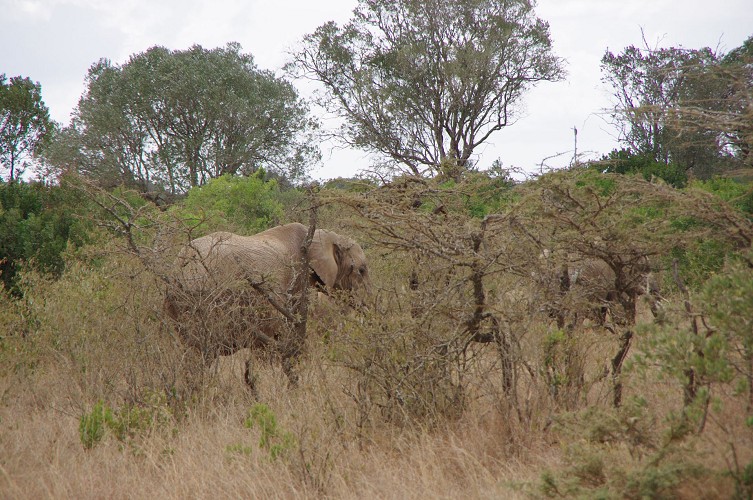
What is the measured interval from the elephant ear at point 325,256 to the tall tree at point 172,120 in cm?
1845

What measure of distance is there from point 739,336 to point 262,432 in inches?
130

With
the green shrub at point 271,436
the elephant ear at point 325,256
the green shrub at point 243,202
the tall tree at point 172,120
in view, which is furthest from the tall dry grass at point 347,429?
the tall tree at point 172,120

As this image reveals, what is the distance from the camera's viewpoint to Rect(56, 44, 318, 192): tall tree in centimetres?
2778

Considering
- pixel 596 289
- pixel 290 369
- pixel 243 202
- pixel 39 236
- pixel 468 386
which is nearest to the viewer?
pixel 596 289

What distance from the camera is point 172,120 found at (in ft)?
92.7

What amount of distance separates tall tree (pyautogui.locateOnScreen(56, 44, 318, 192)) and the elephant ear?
726 inches

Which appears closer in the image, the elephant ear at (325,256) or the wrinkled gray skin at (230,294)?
the wrinkled gray skin at (230,294)

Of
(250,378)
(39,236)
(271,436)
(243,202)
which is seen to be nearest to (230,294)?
(250,378)

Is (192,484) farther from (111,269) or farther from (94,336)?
(111,269)

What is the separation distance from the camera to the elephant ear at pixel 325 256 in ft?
Answer: 32.3

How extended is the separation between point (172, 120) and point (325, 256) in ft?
66.9

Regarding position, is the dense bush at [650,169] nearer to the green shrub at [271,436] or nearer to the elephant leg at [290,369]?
the elephant leg at [290,369]

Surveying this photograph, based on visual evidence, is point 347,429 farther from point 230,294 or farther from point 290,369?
point 230,294

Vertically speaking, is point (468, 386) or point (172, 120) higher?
point (172, 120)
